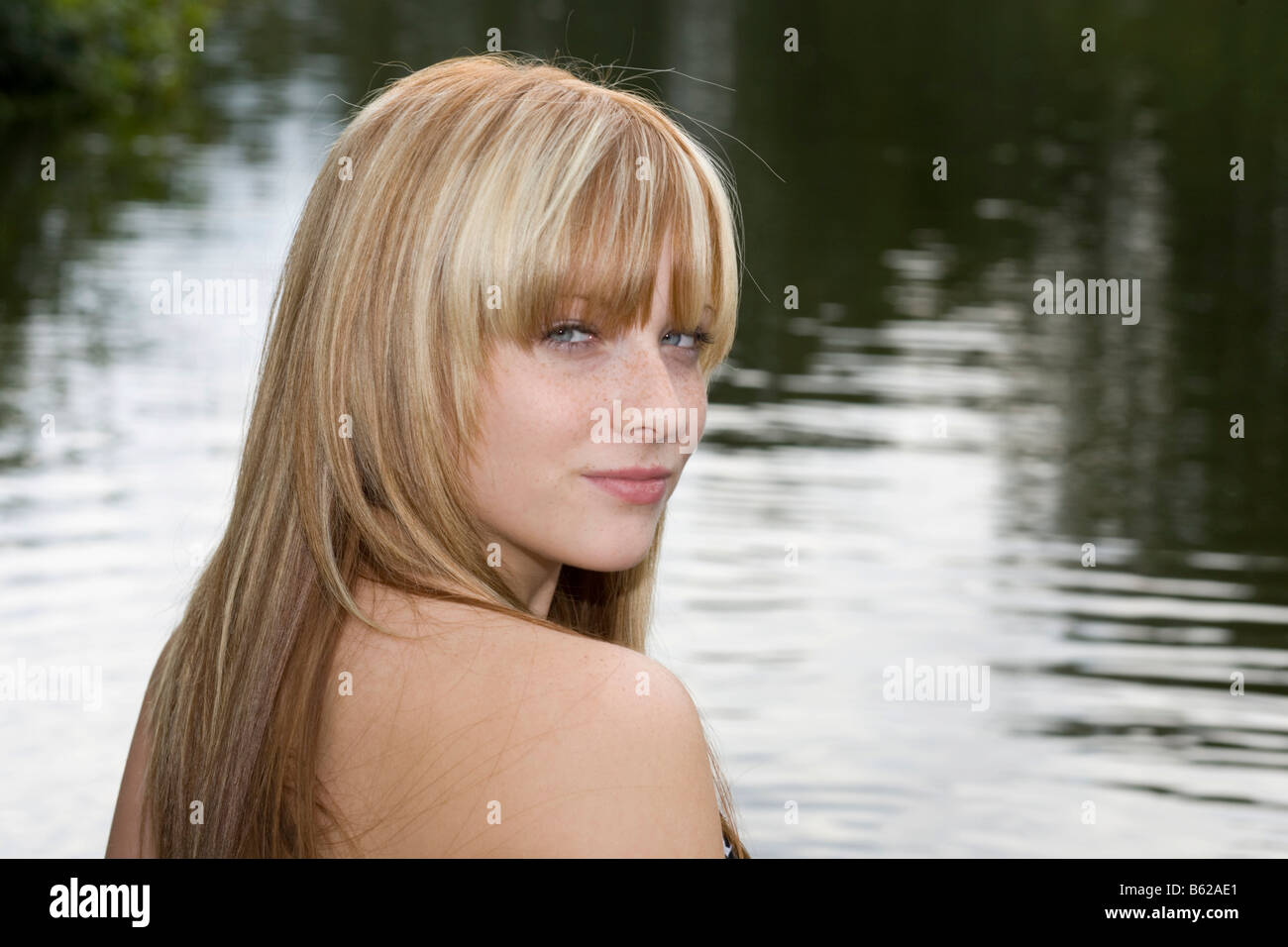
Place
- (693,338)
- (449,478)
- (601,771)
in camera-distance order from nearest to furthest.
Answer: (601,771) → (449,478) → (693,338)

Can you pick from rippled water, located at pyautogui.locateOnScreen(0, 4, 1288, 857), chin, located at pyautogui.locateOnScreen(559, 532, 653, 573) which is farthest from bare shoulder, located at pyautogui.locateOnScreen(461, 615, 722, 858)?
rippled water, located at pyautogui.locateOnScreen(0, 4, 1288, 857)

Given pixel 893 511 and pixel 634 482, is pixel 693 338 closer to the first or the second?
pixel 634 482

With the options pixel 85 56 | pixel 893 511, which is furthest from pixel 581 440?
pixel 85 56

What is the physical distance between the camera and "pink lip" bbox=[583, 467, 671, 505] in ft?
5.92

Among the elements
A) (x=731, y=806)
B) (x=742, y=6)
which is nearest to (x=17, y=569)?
(x=731, y=806)

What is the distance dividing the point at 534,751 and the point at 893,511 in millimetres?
7484

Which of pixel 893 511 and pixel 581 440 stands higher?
pixel 581 440

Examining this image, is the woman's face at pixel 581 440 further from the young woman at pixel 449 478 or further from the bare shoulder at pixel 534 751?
the bare shoulder at pixel 534 751

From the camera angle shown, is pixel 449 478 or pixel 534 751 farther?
pixel 449 478

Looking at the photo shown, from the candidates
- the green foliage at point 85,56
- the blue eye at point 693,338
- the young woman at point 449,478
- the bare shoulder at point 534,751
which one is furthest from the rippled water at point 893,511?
the green foliage at point 85,56

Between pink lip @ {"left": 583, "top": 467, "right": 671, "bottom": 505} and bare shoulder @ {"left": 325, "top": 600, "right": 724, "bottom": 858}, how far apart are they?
0.22 metres

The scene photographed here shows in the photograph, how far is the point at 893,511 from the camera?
8.91 m

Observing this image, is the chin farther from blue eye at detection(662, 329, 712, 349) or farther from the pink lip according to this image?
blue eye at detection(662, 329, 712, 349)
